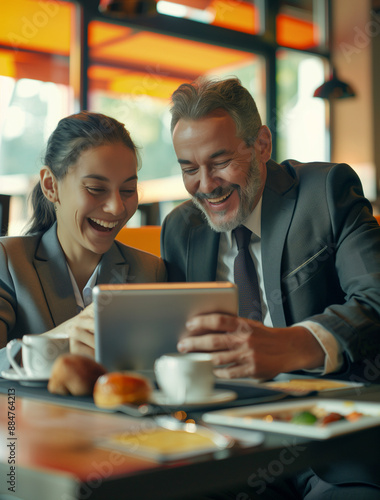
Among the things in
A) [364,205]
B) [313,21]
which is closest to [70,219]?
[364,205]

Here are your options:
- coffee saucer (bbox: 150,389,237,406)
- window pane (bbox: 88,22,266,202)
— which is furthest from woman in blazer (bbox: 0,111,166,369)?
window pane (bbox: 88,22,266,202)

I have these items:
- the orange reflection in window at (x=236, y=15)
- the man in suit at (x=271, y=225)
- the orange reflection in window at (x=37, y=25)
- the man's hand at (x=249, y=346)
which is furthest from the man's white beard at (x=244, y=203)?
the orange reflection in window at (x=236, y=15)

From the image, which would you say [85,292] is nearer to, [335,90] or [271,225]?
[271,225]

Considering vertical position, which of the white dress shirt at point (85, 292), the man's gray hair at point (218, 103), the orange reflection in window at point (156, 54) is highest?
the orange reflection in window at point (156, 54)

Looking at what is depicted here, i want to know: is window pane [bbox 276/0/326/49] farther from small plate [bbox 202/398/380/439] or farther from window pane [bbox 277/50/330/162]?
small plate [bbox 202/398/380/439]

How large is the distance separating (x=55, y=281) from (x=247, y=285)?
1.76 feet

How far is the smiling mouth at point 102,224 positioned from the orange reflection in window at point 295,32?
525cm

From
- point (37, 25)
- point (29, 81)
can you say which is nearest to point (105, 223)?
point (29, 81)

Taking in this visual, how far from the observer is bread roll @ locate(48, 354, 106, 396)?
103 centimetres

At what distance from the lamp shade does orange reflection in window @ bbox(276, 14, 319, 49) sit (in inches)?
39.0

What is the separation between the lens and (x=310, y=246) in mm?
1741

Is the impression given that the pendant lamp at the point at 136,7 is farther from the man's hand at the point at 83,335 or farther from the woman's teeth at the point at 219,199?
the man's hand at the point at 83,335

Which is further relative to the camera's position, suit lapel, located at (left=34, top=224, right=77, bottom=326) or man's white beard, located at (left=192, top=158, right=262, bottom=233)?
man's white beard, located at (left=192, top=158, right=262, bottom=233)

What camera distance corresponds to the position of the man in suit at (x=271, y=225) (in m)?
1.52
